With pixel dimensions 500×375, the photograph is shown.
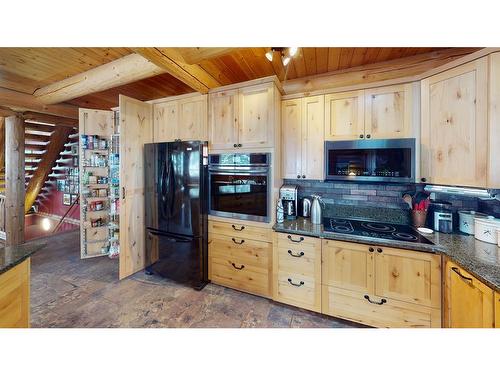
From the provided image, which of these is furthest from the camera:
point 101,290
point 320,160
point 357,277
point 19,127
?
point 19,127

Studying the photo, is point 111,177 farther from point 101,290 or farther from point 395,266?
point 395,266

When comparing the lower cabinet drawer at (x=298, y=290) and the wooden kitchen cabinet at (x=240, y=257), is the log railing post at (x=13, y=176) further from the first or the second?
the lower cabinet drawer at (x=298, y=290)

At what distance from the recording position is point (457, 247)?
4.42 feet

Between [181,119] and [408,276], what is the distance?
9.10ft

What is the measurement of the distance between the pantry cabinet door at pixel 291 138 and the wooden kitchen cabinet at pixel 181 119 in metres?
0.94

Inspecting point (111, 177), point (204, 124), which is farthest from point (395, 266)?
point (111, 177)

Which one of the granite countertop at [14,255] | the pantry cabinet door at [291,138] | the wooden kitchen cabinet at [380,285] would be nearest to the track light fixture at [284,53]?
the pantry cabinet door at [291,138]

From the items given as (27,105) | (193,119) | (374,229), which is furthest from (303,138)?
(27,105)

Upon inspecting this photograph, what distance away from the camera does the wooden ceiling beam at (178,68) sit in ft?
4.83

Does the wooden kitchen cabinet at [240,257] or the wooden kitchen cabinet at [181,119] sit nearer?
the wooden kitchen cabinet at [240,257]

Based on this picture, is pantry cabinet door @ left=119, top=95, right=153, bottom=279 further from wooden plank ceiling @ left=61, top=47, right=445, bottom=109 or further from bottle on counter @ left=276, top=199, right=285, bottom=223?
bottle on counter @ left=276, top=199, right=285, bottom=223
